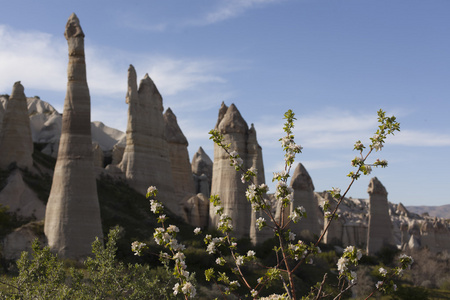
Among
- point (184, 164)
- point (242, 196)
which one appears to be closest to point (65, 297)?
point (242, 196)

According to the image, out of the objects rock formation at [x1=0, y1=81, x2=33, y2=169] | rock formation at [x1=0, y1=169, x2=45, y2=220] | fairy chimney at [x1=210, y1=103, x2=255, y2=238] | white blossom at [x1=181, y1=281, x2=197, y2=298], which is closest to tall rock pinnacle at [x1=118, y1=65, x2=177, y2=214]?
fairy chimney at [x1=210, y1=103, x2=255, y2=238]

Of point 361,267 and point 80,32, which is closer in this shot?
point 80,32

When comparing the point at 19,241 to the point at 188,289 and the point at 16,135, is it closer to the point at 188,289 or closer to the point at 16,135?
the point at 16,135

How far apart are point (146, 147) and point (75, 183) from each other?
12071 millimetres

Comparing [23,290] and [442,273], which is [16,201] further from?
[442,273]

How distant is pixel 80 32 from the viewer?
2284 cm

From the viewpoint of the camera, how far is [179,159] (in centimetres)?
3828

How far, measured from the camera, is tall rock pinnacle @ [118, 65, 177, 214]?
32812 millimetres

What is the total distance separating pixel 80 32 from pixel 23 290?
1532cm

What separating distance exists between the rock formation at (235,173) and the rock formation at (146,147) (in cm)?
317

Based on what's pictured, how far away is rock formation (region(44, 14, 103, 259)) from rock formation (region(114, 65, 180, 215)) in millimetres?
10831

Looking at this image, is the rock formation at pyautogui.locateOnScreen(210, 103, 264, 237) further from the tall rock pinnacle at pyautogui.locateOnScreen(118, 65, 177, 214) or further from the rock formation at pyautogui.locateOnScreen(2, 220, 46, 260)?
the rock formation at pyautogui.locateOnScreen(2, 220, 46, 260)

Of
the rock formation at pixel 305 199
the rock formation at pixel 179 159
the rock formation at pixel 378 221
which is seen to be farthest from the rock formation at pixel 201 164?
the rock formation at pixel 378 221

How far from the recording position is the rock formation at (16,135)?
2752cm
